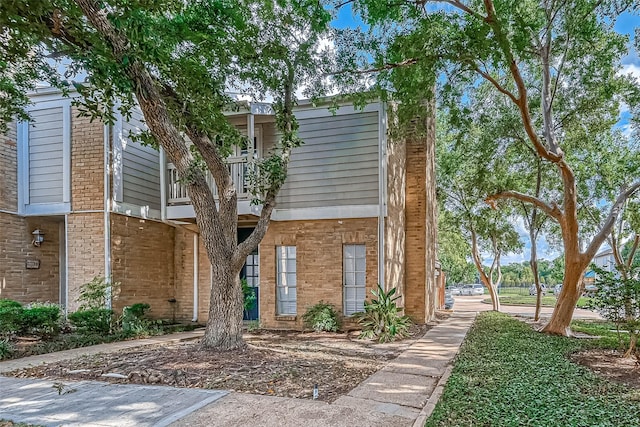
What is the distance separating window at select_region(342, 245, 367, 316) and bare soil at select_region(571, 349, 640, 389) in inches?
185

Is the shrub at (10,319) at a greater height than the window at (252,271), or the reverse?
the window at (252,271)

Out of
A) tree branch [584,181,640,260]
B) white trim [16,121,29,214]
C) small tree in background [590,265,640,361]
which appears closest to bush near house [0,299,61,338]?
white trim [16,121,29,214]

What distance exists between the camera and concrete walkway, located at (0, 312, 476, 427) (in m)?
4.10

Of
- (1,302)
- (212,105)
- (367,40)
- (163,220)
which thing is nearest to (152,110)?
(212,105)

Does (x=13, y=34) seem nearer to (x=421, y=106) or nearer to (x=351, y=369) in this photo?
(x=351, y=369)

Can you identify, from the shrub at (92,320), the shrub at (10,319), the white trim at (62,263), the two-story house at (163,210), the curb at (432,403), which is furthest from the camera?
the white trim at (62,263)

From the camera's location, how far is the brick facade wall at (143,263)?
1020 centimetres

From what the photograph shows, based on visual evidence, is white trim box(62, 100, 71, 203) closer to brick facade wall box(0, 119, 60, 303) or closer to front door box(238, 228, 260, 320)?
brick facade wall box(0, 119, 60, 303)

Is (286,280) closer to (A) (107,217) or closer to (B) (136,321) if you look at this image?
(B) (136,321)

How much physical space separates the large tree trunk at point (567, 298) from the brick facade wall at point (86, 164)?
38.1 feet

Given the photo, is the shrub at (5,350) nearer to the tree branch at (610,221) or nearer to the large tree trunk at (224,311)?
the large tree trunk at (224,311)

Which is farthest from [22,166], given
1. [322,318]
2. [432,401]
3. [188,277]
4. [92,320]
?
[432,401]

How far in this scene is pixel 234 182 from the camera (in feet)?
34.4

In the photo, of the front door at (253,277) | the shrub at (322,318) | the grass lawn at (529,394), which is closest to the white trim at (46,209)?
the front door at (253,277)
